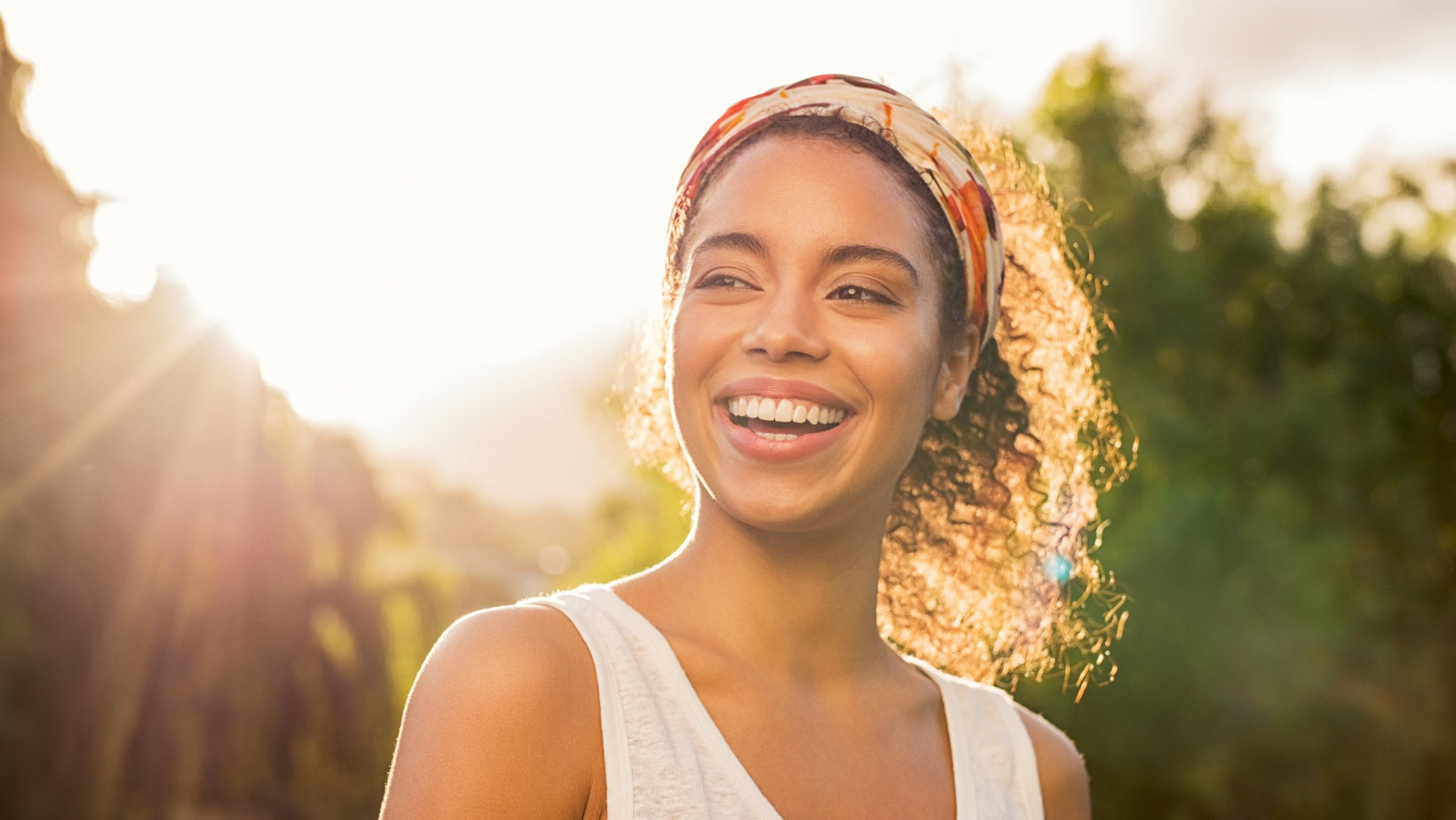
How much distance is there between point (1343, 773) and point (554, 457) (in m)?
136

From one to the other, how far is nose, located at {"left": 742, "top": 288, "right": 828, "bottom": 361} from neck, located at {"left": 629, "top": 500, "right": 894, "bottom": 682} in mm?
297

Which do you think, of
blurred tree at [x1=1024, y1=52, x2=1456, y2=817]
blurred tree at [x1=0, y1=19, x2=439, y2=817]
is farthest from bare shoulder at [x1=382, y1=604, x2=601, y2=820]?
blurred tree at [x1=1024, y1=52, x2=1456, y2=817]

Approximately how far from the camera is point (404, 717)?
1797 millimetres

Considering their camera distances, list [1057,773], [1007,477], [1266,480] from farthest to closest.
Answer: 1. [1266,480]
2. [1007,477]
3. [1057,773]

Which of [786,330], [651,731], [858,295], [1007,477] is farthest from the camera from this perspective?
[1007,477]

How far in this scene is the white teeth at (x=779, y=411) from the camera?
2.08 meters

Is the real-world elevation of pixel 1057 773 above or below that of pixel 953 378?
below

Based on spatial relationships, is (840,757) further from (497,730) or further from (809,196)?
(809,196)

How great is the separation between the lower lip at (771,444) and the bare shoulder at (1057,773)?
0.72 metres

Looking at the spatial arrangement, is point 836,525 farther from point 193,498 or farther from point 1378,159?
point 1378,159

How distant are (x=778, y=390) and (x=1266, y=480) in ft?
77.8

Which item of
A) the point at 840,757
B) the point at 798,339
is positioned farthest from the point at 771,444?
the point at 840,757

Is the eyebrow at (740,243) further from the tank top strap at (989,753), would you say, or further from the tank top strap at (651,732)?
the tank top strap at (989,753)

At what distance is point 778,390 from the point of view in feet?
6.85
